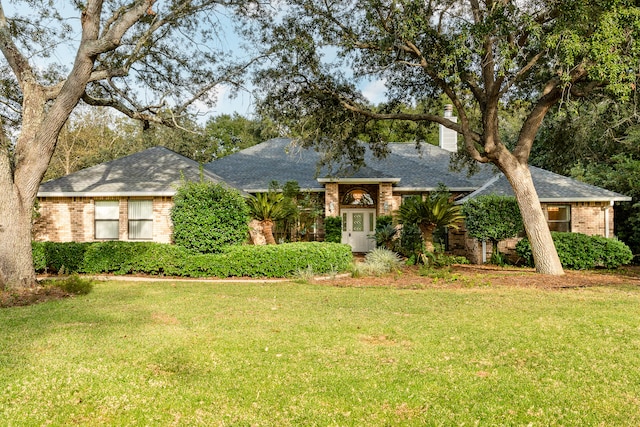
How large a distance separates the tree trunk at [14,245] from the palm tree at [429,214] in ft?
37.3

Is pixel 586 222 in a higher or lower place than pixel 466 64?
lower

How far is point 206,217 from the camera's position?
564 inches

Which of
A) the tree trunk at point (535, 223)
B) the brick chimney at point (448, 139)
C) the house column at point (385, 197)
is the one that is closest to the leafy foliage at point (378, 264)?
the tree trunk at point (535, 223)

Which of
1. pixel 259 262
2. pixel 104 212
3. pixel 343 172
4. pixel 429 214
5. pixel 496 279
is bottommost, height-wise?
pixel 496 279

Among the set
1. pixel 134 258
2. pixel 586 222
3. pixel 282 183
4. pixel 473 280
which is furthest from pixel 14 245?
pixel 586 222

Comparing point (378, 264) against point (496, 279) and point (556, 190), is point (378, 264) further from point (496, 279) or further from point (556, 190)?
point (556, 190)

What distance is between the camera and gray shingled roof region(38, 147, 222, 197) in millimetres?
17109

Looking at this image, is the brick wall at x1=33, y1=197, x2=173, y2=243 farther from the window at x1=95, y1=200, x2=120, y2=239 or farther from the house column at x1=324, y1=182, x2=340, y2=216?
the house column at x1=324, y1=182, x2=340, y2=216

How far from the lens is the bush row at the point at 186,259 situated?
13.8 meters

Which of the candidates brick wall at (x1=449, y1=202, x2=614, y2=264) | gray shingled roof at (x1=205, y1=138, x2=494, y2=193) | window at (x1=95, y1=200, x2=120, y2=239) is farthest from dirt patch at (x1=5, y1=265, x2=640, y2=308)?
gray shingled roof at (x1=205, y1=138, x2=494, y2=193)

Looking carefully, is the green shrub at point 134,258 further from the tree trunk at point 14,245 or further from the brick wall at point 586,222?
the brick wall at point 586,222

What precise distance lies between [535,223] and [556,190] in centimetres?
591

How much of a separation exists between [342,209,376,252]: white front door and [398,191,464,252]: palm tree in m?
6.62

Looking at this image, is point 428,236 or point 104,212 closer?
point 428,236
